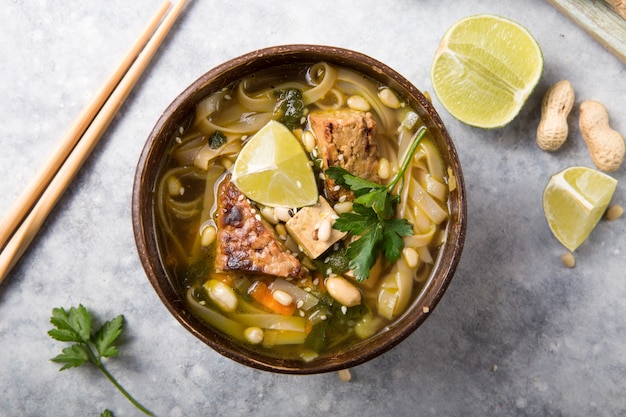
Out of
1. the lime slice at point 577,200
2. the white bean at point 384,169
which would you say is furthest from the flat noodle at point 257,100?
the lime slice at point 577,200

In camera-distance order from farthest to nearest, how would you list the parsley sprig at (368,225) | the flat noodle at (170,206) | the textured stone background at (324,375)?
the textured stone background at (324,375) → the flat noodle at (170,206) → the parsley sprig at (368,225)

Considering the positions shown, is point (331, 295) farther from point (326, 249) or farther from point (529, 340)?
→ point (529, 340)

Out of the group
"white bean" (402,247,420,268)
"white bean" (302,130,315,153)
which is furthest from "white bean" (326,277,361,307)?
"white bean" (302,130,315,153)

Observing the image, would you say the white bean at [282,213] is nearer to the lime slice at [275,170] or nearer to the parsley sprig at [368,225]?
the lime slice at [275,170]

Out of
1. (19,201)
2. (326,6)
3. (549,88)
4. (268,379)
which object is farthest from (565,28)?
(19,201)

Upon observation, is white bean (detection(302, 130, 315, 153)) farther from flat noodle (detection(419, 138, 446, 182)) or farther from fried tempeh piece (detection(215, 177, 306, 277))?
flat noodle (detection(419, 138, 446, 182))

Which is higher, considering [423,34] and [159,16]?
[423,34]

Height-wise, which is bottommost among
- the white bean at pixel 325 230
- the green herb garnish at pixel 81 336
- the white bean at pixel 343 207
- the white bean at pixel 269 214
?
the green herb garnish at pixel 81 336
